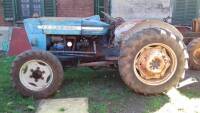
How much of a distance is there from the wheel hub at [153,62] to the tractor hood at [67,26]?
3.32 ft

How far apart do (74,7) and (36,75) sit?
6583mm

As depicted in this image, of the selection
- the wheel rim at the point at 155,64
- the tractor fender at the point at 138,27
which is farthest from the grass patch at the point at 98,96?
the tractor fender at the point at 138,27

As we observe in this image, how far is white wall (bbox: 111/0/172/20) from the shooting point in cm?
1227

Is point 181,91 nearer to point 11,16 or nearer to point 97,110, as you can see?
point 97,110

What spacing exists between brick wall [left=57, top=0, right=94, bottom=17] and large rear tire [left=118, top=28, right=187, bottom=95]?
652 centimetres

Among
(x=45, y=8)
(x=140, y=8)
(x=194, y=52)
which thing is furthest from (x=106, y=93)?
(x=140, y=8)

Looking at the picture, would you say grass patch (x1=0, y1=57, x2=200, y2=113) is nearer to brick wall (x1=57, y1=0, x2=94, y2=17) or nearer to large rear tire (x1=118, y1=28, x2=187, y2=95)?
large rear tire (x1=118, y1=28, x2=187, y2=95)

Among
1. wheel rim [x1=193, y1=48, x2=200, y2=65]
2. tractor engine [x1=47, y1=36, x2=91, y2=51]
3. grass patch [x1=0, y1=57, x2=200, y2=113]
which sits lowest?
grass patch [x1=0, y1=57, x2=200, y2=113]

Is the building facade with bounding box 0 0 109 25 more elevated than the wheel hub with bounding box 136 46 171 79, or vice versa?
the building facade with bounding box 0 0 109 25

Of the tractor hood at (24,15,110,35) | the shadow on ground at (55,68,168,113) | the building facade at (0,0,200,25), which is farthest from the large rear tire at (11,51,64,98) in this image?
the building facade at (0,0,200,25)

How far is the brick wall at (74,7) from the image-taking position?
12.2 meters

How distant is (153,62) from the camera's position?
5945 mm

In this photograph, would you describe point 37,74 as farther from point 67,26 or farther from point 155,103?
point 155,103

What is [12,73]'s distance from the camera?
586 cm
